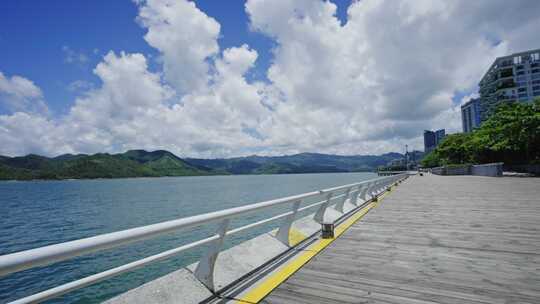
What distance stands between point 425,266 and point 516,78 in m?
124

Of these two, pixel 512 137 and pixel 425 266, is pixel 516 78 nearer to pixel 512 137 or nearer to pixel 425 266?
pixel 512 137

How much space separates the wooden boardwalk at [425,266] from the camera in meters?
3.61

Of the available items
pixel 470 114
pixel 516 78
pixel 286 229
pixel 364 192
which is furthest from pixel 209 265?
pixel 470 114

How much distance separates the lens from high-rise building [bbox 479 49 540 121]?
309ft

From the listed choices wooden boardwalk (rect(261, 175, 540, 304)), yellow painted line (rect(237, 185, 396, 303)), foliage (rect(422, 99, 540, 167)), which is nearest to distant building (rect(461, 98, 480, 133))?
foliage (rect(422, 99, 540, 167))

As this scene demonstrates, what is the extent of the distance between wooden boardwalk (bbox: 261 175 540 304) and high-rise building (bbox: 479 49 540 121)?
110 meters

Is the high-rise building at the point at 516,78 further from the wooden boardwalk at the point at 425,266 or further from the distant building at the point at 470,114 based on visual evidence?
the wooden boardwalk at the point at 425,266

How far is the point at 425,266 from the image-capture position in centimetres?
466

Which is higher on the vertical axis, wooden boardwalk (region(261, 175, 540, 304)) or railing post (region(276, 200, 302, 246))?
railing post (region(276, 200, 302, 246))

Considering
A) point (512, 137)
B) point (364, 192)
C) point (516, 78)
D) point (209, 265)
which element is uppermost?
point (516, 78)

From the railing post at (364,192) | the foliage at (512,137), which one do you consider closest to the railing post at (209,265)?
the railing post at (364,192)

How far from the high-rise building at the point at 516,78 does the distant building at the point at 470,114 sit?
50007 millimetres

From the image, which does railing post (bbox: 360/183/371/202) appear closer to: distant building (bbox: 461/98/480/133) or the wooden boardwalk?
the wooden boardwalk

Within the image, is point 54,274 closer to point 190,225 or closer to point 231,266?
point 231,266
